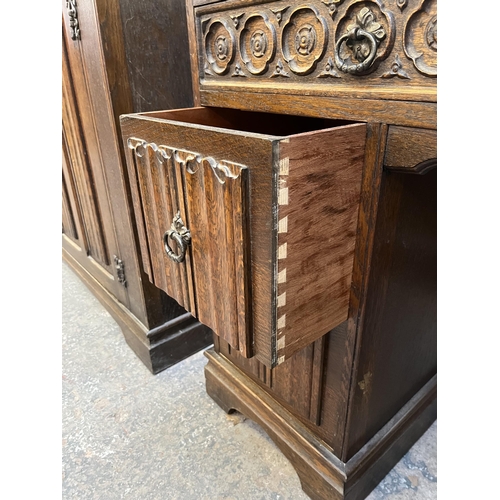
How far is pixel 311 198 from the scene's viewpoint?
1.85 feet

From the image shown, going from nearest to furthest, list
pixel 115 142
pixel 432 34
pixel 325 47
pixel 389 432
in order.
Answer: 1. pixel 432 34
2. pixel 325 47
3. pixel 389 432
4. pixel 115 142

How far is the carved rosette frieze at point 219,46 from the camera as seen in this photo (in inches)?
28.6

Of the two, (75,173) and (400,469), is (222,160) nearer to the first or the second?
(400,469)

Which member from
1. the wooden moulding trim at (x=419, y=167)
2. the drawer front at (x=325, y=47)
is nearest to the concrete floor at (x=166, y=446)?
the wooden moulding trim at (x=419, y=167)

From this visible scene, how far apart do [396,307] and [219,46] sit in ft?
2.01

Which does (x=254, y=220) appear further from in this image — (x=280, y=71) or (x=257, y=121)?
(x=257, y=121)

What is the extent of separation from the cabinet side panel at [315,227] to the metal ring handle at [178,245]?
192mm

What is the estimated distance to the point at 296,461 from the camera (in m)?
1.00

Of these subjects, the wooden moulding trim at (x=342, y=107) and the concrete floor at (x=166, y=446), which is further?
the concrete floor at (x=166, y=446)

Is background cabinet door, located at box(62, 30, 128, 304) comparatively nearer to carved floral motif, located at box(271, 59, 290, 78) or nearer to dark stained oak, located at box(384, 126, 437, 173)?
carved floral motif, located at box(271, 59, 290, 78)

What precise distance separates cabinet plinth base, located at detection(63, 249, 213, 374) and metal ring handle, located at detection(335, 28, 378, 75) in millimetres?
1076

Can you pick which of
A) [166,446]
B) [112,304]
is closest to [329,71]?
[166,446]

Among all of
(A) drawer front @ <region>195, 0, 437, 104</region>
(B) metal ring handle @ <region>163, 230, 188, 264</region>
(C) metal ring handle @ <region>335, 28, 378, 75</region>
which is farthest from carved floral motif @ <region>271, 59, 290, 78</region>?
(B) metal ring handle @ <region>163, 230, 188, 264</region>

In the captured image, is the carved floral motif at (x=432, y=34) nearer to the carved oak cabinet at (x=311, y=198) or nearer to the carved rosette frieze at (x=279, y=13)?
the carved oak cabinet at (x=311, y=198)
